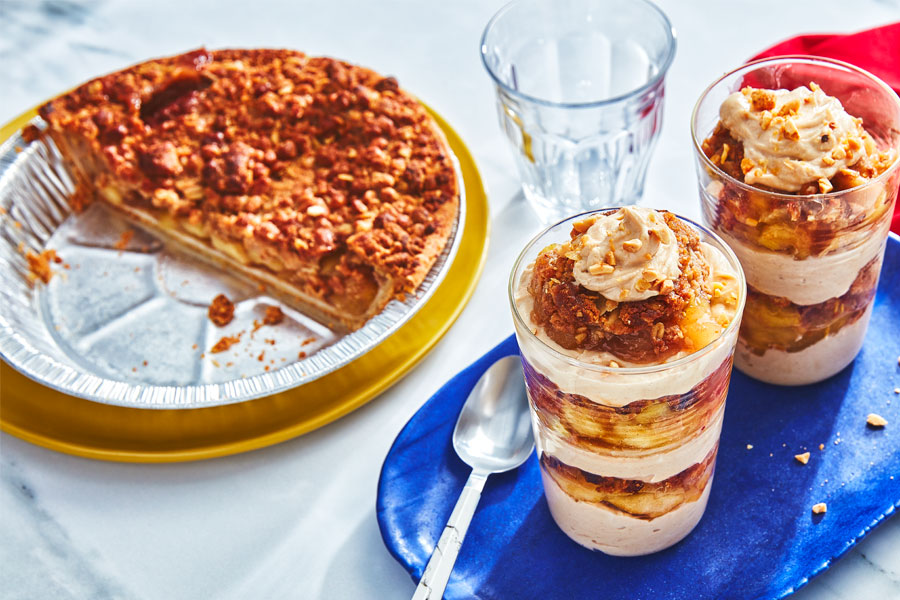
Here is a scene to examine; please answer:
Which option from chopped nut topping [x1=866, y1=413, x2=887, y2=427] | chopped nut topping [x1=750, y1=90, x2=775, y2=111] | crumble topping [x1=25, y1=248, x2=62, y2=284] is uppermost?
chopped nut topping [x1=750, y1=90, x2=775, y2=111]

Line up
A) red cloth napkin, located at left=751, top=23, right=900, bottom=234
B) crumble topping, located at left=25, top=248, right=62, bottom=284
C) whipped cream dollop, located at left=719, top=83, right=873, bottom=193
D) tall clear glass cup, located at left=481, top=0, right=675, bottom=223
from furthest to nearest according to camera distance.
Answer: crumble topping, located at left=25, top=248, right=62, bottom=284 → red cloth napkin, located at left=751, top=23, right=900, bottom=234 → tall clear glass cup, located at left=481, top=0, right=675, bottom=223 → whipped cream dollop, located at left=719, top=83, right=873, bottom=193

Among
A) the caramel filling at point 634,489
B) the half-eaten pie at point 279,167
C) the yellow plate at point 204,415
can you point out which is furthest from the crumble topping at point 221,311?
the caramel filling at point 634,489

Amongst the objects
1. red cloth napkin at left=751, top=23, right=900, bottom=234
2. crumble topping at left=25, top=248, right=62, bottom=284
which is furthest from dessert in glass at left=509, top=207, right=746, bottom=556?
crumble topping at left=25, top=248, right=62, bottom=284

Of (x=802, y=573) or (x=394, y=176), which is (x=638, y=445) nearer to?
(x=802, y=573)

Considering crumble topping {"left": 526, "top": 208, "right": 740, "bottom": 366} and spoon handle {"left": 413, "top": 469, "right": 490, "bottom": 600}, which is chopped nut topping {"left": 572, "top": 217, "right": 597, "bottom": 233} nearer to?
crumble topping {"left": 526, "top": 208, "right": 740, "bottom": 366}

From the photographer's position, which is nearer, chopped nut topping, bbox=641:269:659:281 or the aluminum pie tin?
chopped nut topping, bbox=641:269:659:281

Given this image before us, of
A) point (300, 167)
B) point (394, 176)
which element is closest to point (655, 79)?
point (394, 176)

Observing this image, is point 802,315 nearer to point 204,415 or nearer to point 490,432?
point 490,432

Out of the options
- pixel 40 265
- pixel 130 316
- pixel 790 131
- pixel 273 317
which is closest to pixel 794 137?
pixel 790 131
